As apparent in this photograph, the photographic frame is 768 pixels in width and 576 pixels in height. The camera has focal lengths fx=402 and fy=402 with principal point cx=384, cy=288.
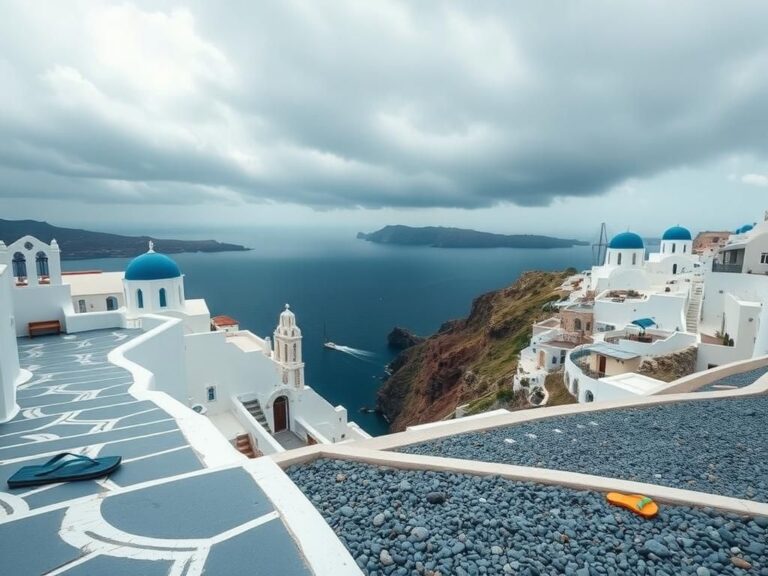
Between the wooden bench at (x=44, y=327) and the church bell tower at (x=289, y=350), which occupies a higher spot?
the wooden bench at (x=44, y=327)

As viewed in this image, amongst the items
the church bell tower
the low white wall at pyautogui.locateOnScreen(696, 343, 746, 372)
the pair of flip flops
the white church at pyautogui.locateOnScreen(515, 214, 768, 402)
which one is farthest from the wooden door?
the pair of flip flops

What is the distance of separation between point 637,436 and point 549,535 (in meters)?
4.46

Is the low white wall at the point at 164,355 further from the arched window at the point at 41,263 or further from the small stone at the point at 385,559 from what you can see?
the small stone at the point at 385,559

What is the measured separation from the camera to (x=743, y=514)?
3.93 metres

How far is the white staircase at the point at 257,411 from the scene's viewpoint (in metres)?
19.5

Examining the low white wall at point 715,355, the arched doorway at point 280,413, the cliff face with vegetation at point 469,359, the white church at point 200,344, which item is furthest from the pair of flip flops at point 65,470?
the low white wall at point 715,355

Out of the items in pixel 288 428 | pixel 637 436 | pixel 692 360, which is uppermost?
pixel 637 436

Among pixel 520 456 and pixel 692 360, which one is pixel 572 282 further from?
pixel 520 456

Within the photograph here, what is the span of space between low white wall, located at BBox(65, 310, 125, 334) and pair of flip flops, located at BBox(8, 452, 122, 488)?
10.2 meters

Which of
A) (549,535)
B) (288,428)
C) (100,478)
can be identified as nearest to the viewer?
(549,535)

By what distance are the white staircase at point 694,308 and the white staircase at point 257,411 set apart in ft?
79.7

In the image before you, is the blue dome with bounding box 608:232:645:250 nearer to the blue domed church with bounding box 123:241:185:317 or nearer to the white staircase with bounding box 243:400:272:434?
the white staircase with bounding box 243:400:272:434

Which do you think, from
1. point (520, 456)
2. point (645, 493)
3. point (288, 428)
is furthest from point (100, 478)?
point (288, 428)

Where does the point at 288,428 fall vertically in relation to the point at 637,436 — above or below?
below
